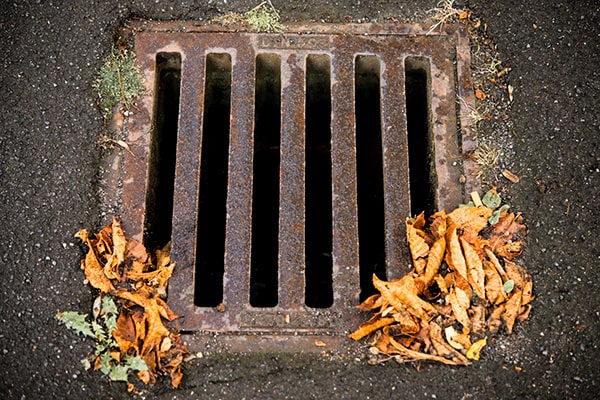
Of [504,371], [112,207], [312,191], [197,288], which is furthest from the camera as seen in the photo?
[312,191]

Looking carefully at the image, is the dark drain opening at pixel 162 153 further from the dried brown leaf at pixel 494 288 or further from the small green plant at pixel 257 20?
the dried brown leaf at pixel 494 288

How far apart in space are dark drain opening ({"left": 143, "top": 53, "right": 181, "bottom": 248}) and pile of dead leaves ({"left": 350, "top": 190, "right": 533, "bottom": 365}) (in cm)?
74

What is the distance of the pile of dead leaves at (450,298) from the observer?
6.10ft

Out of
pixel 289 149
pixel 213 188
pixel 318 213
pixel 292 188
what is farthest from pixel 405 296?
pixel 213 188

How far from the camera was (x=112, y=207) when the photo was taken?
201cm

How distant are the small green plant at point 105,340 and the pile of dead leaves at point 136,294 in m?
0.01

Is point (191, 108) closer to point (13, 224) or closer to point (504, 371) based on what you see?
point (13, 224)

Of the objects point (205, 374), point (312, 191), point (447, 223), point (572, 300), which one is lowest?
point (205, 374)

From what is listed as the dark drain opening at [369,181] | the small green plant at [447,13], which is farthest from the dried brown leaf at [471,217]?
the small green plant at [447,13]

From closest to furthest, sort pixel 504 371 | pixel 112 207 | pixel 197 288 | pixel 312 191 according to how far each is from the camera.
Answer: pixel 504 371
pixel 112 207
pixel 197 288
pixel 312 191

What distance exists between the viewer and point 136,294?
1904 mm

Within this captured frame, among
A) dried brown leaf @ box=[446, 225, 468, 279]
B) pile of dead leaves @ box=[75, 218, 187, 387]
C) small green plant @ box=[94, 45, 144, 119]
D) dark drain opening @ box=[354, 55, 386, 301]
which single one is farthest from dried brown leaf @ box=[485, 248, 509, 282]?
small green plant @ box=[94, 45, 144, 119]

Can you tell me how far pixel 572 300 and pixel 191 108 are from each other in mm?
1360

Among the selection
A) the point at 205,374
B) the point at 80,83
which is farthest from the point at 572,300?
the point at 80,83
